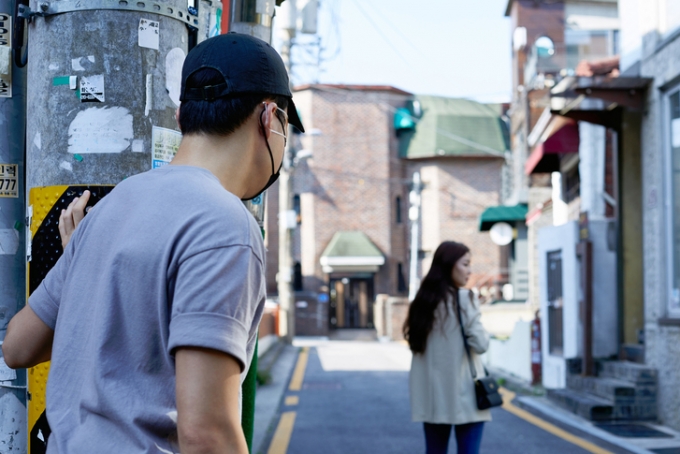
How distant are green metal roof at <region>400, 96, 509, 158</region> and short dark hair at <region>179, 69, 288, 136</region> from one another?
44.6 meters

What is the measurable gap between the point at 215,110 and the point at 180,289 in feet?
1.41

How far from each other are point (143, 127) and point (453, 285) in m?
4.28

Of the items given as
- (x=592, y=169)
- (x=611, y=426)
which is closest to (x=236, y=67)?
(x=611, y=426)

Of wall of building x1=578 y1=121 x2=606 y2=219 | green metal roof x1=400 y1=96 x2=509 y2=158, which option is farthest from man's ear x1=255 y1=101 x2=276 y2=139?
green metal roof x1=400 y1=96 x2=509 y2=158

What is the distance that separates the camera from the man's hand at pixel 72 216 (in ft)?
8.15

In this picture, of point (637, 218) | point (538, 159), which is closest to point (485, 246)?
point (538, 159)

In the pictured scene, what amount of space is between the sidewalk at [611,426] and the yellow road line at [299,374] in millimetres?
4177

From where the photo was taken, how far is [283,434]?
418 inches

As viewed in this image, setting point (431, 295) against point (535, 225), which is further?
point (535, 225)

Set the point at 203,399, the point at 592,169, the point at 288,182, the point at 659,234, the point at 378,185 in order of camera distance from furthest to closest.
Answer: the point at 378,185 → the point at 288,182 → the point at 592,169 → the point at 659,234 → the point at 203,399

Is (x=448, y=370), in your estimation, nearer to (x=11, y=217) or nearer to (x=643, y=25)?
(x=11, y=217)

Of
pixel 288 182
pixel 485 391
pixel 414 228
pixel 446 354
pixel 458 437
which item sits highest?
pixel 288 182

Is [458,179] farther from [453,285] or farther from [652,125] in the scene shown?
[453,285]

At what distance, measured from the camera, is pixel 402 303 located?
143 feet
